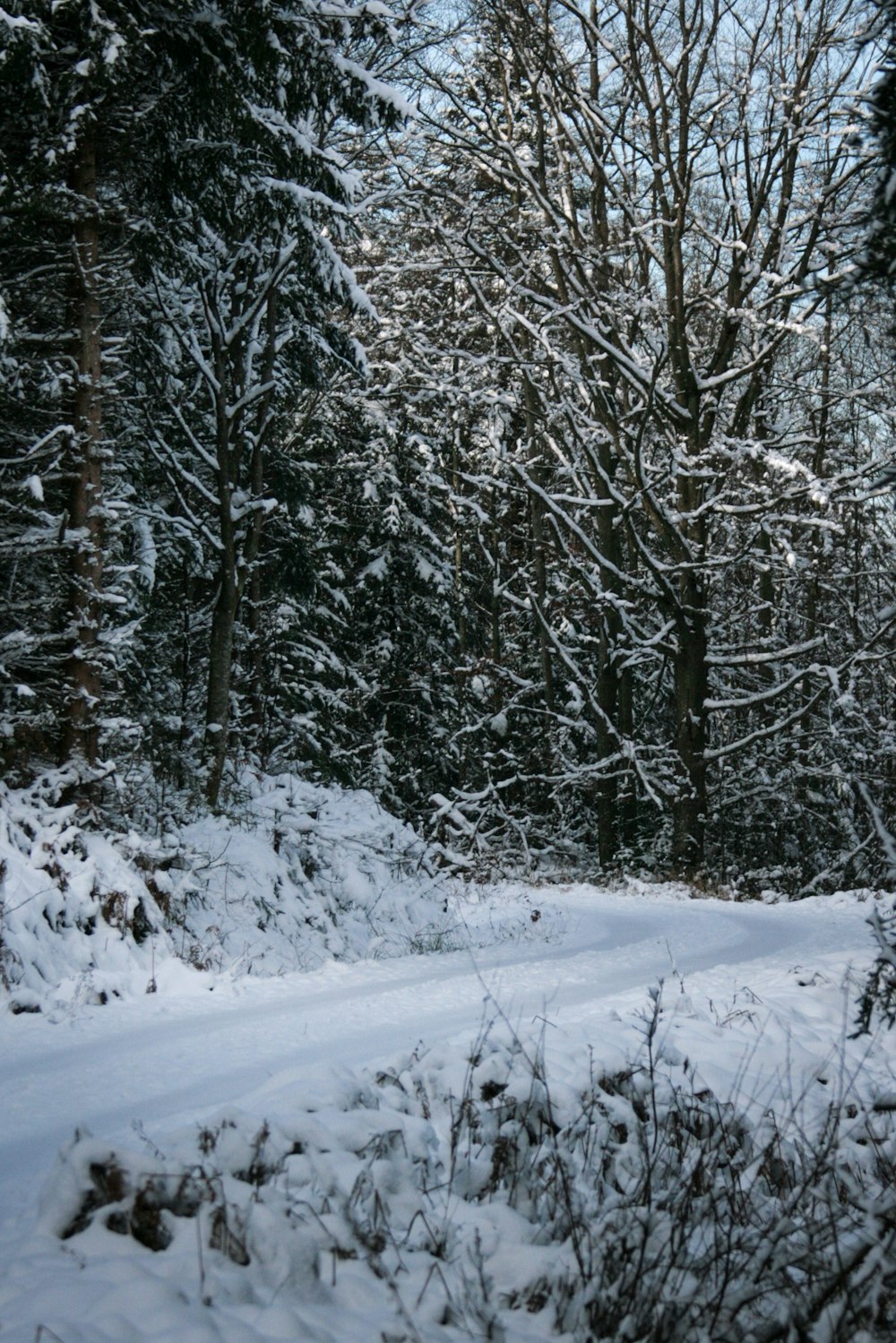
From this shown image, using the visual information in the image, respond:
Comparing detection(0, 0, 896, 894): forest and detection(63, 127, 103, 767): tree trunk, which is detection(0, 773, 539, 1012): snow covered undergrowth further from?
detection(63, 127, 103, 767): tree trunk

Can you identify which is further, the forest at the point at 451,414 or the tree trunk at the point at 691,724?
the tree trunk at the point at 691,724

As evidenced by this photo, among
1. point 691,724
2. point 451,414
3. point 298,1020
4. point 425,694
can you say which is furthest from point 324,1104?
point 451,414

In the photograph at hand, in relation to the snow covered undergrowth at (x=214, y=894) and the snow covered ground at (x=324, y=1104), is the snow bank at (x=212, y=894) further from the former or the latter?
the snow covered ground at (x=324, y=1104)

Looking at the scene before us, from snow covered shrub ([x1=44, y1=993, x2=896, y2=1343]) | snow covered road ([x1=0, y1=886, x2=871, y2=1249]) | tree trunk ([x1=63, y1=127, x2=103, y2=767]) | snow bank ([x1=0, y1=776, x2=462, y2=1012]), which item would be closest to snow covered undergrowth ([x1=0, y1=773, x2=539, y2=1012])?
snow bank ([x1=0, y1=776, x2=462, y2=1012])

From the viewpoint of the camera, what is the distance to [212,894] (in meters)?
9.73

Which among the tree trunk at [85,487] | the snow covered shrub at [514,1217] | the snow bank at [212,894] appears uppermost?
the tree trunk at [85,487]

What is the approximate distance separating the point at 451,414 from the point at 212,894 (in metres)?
14.5

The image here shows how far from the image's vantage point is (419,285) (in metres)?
21.4

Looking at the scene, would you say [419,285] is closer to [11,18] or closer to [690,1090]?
[11,18]

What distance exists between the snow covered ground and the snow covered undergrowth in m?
0.48

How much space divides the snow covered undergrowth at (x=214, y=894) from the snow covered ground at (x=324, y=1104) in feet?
1.57

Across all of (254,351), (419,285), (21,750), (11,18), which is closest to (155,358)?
(254,351)

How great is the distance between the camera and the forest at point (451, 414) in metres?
9.11

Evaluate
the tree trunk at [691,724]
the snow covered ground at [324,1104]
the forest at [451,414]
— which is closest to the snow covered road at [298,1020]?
the snow covered ground at [324,1104]
